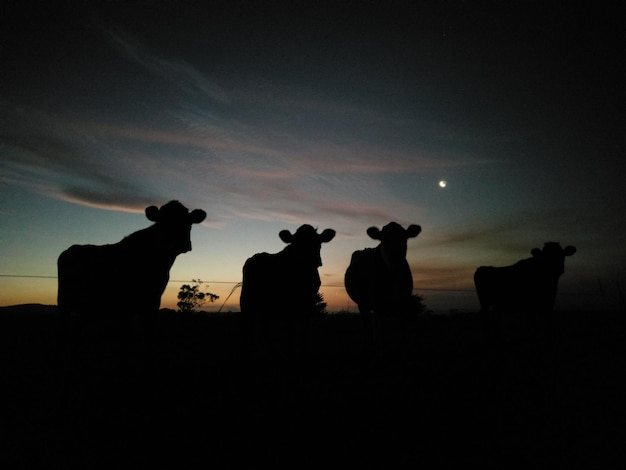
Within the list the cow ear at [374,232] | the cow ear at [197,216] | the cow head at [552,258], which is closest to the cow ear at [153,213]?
the cow ear at [197,216]

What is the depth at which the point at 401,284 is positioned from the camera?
727 centimetres

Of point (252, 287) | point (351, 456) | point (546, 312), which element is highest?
point (252, 287)

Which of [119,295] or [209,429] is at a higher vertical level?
[119,295]

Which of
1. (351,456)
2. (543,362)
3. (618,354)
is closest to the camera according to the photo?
(351,456)

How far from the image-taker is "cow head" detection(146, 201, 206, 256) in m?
5.84

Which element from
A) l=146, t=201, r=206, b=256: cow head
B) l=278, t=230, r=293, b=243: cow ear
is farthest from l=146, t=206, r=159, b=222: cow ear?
l=278, t=230, r=293, b=243: cow ear

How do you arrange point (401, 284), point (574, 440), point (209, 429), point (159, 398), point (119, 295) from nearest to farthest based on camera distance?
1. point (574, 440)
2. point (209, 429)
3. point (159, 398)
4. point (119, 295)
5. point (401, 284)

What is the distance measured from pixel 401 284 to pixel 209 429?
202 inches

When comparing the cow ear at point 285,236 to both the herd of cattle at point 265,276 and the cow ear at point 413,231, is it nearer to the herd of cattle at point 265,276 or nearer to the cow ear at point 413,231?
the herd of cattle at point 265,276

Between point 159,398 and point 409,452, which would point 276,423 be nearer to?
point 409,452

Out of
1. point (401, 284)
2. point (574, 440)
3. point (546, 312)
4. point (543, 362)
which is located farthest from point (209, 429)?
point (546, 312)

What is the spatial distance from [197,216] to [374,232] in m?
3.96

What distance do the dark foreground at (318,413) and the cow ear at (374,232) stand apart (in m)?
2.72

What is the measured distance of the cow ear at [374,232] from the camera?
7836 millimetres
